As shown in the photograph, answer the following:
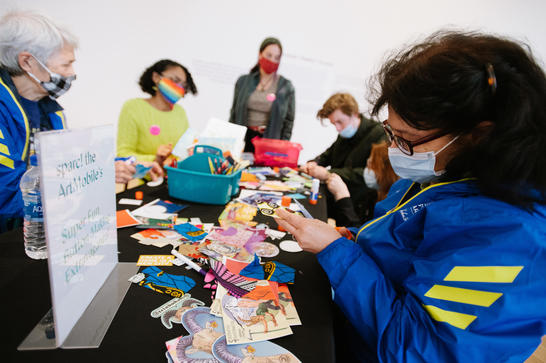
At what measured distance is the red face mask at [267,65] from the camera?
290 centimetres

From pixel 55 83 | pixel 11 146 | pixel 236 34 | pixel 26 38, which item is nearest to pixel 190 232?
pixel 11 146

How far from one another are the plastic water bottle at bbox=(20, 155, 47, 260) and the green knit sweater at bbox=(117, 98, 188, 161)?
150cm

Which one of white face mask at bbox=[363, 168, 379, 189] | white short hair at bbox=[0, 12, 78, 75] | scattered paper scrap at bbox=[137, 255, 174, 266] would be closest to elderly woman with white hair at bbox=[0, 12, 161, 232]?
white short hair at bbox=[0, 12, 78, 75]

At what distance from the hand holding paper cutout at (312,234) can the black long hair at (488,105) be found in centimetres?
37

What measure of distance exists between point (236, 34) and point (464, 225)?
404 cm

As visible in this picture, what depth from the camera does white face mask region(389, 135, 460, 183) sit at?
0.76m

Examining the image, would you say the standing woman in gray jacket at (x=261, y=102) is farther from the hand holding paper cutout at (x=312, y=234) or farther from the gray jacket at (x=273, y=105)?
the hand holding paper cutout at (x=312, y=234)

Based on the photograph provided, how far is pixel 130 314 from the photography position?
0.61m

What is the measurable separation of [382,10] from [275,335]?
4468mm

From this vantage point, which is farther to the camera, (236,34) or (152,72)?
(236,34)

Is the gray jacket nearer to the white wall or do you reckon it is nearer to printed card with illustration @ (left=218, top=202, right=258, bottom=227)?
the white wall

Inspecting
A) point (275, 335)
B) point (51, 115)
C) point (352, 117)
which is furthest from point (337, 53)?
point (275, 335)

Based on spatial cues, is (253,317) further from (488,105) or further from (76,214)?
(488,105)

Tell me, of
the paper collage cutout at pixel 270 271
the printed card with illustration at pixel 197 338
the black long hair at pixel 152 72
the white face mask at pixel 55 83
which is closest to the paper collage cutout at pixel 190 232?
the paper collage cutout at pixel 270 271
